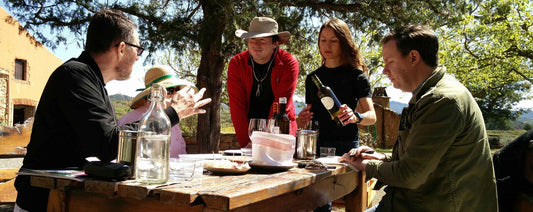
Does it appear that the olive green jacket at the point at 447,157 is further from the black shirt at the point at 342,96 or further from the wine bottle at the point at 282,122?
the black shirt at the point at 342,96

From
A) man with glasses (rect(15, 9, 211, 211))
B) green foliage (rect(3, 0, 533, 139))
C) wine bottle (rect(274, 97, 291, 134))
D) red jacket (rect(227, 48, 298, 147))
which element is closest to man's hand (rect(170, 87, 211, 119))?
man with glasses (rect(15, 9, 211, 211))

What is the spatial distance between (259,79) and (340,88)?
0.61 m

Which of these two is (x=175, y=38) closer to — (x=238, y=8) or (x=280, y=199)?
(x=238, y=8)

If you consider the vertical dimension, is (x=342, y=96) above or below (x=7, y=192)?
above

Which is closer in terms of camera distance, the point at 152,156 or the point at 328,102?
the point at 152,156

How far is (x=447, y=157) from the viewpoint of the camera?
1.76m

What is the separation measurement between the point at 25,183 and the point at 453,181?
5.57 ft

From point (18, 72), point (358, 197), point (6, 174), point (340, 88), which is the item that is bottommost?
point (358, 197)

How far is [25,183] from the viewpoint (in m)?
1.71

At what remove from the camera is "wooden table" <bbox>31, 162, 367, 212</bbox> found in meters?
1.24

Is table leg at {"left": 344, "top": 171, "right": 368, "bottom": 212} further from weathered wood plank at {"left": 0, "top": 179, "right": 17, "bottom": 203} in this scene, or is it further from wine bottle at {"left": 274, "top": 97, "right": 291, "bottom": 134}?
weathered wood plank at {"left": 0, "top": 179, "right": 17, "bottom": 203}

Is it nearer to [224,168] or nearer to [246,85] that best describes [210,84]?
[246,85]

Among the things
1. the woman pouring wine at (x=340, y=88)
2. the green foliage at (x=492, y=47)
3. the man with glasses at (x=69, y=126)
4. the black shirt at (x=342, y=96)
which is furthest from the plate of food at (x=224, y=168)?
the green foliage at (x=492, y=47)

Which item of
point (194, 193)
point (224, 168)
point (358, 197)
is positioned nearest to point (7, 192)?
point (224, 168)
